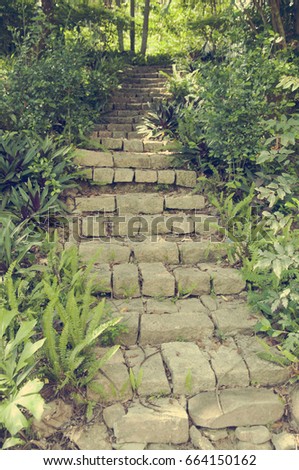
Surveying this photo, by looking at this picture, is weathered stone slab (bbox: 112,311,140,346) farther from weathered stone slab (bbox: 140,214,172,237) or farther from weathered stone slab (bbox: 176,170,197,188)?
weathered stone slab (bbox: 176,170,197,188)

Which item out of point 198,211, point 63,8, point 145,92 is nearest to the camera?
point 198,211

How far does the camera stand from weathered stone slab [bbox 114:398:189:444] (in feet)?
7.43

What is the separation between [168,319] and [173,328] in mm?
111

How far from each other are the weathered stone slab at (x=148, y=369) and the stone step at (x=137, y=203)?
192 cm

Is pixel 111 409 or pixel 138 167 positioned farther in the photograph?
pixel 138 167

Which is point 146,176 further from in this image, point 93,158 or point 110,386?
point 110,386

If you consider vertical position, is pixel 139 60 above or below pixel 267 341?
above

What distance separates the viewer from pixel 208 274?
345 centimetres

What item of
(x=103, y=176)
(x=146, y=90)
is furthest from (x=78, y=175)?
(x=146, y=90)

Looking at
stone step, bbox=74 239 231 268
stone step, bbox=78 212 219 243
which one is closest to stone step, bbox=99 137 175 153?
stone step, bbox=78 212 219 243

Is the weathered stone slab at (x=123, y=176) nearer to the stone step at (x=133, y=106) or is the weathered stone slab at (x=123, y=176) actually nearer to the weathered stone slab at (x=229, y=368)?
the weathered stone slab at (x=229, y=368)

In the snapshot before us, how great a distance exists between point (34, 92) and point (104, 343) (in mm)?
3475

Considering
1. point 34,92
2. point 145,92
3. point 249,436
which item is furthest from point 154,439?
point 145,92

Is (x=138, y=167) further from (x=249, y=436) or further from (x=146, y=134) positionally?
(x=249, y=436)
